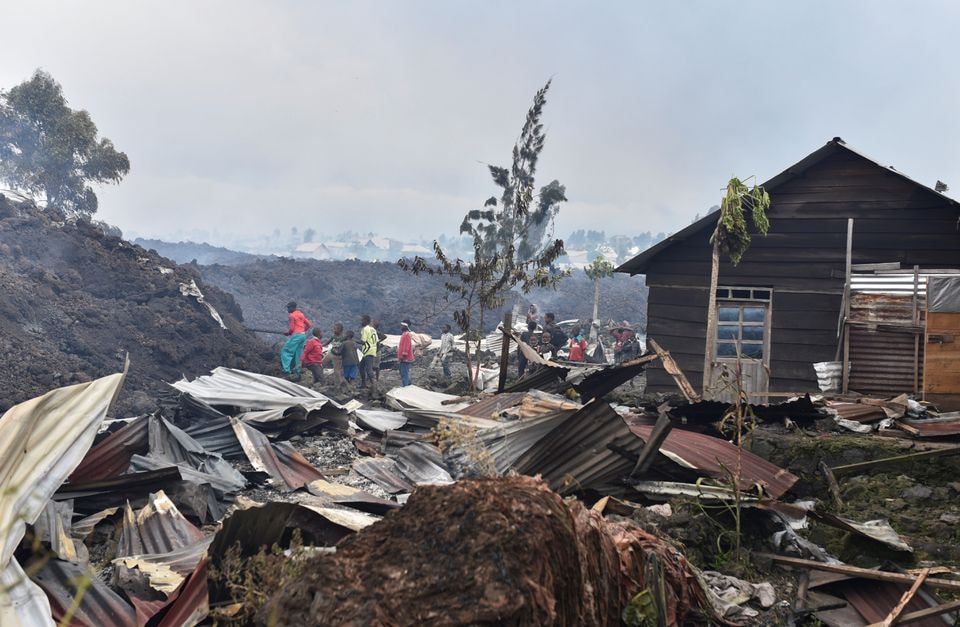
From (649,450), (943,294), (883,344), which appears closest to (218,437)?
(649,450)

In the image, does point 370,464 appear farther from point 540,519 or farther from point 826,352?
point 826,352

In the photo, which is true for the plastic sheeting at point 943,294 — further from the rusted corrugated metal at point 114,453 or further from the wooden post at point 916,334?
the rusted corrugated metal at point 114,453

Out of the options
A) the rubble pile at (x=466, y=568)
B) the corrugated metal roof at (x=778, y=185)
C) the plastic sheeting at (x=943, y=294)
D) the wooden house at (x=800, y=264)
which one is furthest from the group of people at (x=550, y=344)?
the rubble pile at (x=466, y=568)

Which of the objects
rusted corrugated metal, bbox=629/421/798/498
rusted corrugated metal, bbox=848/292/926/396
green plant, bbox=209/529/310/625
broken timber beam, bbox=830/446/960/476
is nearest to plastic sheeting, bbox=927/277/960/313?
rusted corrugated metal, bbox=848/292/926/396

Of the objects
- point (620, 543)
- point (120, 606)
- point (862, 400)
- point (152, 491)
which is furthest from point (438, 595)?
point (862, 400)

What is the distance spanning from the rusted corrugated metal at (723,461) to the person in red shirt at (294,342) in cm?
956

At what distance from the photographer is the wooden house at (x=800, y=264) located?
1055cm

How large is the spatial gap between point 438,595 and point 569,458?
3579mm

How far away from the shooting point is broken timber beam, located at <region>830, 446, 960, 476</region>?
5.61 m

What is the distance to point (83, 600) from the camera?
3148mm

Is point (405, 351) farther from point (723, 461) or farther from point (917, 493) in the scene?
point (917, 493)

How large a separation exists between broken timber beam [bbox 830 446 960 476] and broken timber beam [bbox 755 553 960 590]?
184 centimetres

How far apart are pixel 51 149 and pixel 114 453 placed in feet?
110

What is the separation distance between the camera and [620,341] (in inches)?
667
